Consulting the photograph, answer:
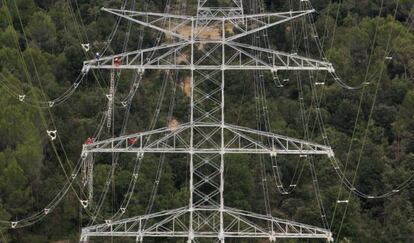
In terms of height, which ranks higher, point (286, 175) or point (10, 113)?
point (10, 113)

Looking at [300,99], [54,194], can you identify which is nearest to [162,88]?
[300,99]

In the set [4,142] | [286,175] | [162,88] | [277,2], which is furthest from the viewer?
[277,2]

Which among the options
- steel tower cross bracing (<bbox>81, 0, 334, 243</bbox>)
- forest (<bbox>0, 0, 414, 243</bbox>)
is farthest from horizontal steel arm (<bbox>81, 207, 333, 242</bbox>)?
forest (<bbox>0, 0, 414, 243</bbox>)

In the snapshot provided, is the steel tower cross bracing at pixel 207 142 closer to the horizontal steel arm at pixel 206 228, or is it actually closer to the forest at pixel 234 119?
the horizontal steel arm at pixel 206 228

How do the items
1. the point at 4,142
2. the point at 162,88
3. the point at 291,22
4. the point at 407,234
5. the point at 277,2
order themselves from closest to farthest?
the point at 407,234
the point at 4,142
the point at 162,88
the point at 291,22
the point at 277,2

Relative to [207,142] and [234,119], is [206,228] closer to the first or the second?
[207,142]

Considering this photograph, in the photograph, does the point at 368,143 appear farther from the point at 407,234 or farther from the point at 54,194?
the point at 54,194
